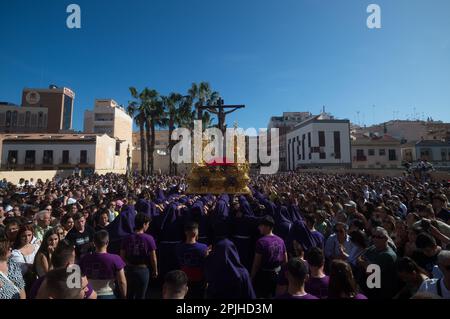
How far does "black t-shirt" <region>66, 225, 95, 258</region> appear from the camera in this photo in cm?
461

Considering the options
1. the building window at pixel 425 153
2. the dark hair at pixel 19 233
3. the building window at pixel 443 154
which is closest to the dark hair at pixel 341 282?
the dark hair at pixel 19 233

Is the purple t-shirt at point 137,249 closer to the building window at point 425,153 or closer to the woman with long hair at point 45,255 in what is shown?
the woman with long hair at point 45,255

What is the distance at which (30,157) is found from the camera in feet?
116

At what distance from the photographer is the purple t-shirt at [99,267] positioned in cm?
335

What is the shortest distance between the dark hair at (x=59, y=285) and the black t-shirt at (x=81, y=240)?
7.63 ft

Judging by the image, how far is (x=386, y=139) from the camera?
53.0 m

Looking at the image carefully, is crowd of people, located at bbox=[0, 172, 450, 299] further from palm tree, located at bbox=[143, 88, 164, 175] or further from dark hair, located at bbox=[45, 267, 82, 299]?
palm tree, located at bbox=[143, 88, 164, 175]

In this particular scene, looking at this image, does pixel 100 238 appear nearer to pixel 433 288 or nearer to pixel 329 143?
pixel 433 288

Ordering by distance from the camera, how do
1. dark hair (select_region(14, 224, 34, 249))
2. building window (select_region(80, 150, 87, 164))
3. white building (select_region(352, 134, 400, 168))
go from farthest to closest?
white building (select_region(352, 134, 400, 168)), building window (select_region(80, 150, 87, 164)), dark hair (select_region(14, 224, 34, 249))

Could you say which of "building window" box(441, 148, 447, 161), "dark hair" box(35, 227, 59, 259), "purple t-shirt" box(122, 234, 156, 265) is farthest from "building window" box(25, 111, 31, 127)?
"building window" box(441, 148, 447, 161)

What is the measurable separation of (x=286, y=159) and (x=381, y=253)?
221 ft

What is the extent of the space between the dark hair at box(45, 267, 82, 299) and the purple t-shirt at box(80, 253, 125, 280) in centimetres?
86
